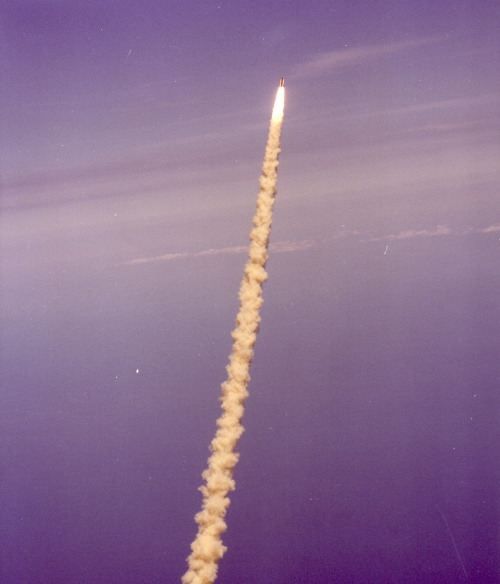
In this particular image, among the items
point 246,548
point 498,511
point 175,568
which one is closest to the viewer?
point 175,568

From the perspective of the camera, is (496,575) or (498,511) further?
(498,511)

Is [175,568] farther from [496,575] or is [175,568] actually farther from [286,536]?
[496,575]

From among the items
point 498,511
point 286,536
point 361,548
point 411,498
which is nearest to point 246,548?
point 286,536

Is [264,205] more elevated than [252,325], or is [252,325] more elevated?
[264,205]

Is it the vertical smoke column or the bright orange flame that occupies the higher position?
the bright orange flame

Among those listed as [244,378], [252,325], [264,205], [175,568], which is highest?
[264,205]

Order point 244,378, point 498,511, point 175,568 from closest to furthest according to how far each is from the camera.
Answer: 1. point 244,378
2. point 175,568
3. point 498,511

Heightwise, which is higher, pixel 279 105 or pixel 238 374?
pixel 279 105

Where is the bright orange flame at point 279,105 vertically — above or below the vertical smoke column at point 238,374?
above
